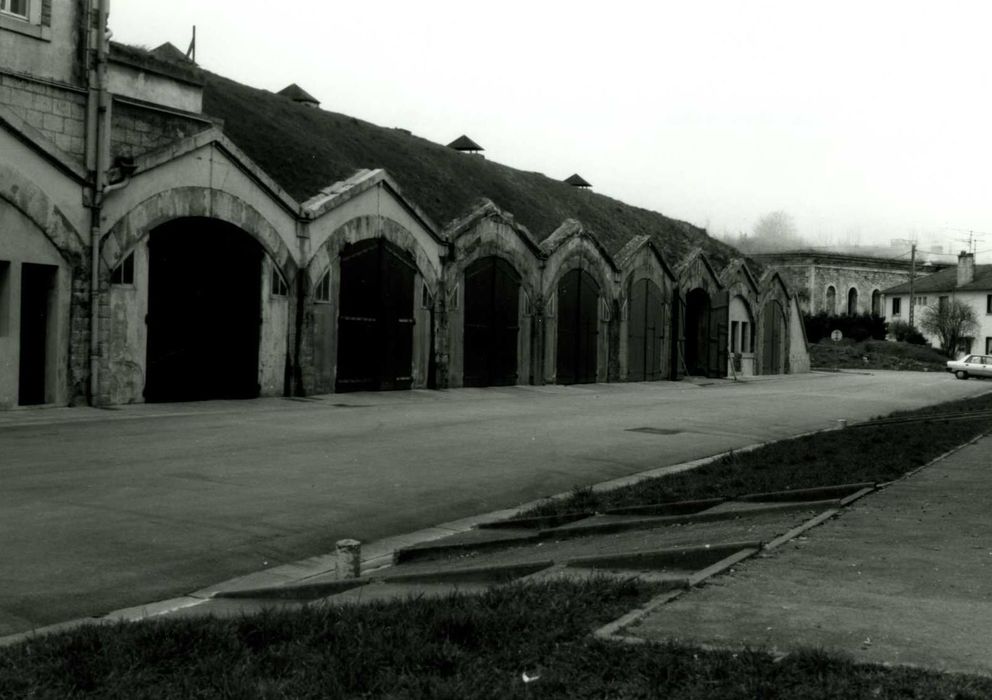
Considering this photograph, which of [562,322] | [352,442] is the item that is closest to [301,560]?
[352,442]

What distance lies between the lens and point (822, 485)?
9.54 m

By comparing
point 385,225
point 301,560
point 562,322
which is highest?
point 385,225

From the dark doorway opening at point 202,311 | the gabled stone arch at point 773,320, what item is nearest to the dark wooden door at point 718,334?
the gabled stone arch at point 773,320

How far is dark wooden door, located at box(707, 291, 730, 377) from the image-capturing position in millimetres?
42094

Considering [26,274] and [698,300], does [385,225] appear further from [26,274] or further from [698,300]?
[698,300]

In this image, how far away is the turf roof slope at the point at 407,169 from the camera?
26.1m

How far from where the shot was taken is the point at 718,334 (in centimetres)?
4238

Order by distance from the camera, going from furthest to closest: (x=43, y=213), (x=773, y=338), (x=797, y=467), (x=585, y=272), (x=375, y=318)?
(x=773, y=338), (x=585, y=272), (x=375, y=318), (x=43, y=213), (x=797, y=467)

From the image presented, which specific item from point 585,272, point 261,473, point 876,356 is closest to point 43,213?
point 261,473

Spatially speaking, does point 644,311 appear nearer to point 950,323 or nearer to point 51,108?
point 51,108

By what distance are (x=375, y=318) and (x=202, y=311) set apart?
533cm

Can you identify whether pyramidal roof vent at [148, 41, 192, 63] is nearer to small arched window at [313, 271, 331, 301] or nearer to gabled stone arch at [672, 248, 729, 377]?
small arched window at [313, 271, 331, 301]

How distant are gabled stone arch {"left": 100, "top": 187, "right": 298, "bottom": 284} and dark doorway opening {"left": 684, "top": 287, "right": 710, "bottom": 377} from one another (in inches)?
878

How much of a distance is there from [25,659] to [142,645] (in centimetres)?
48
